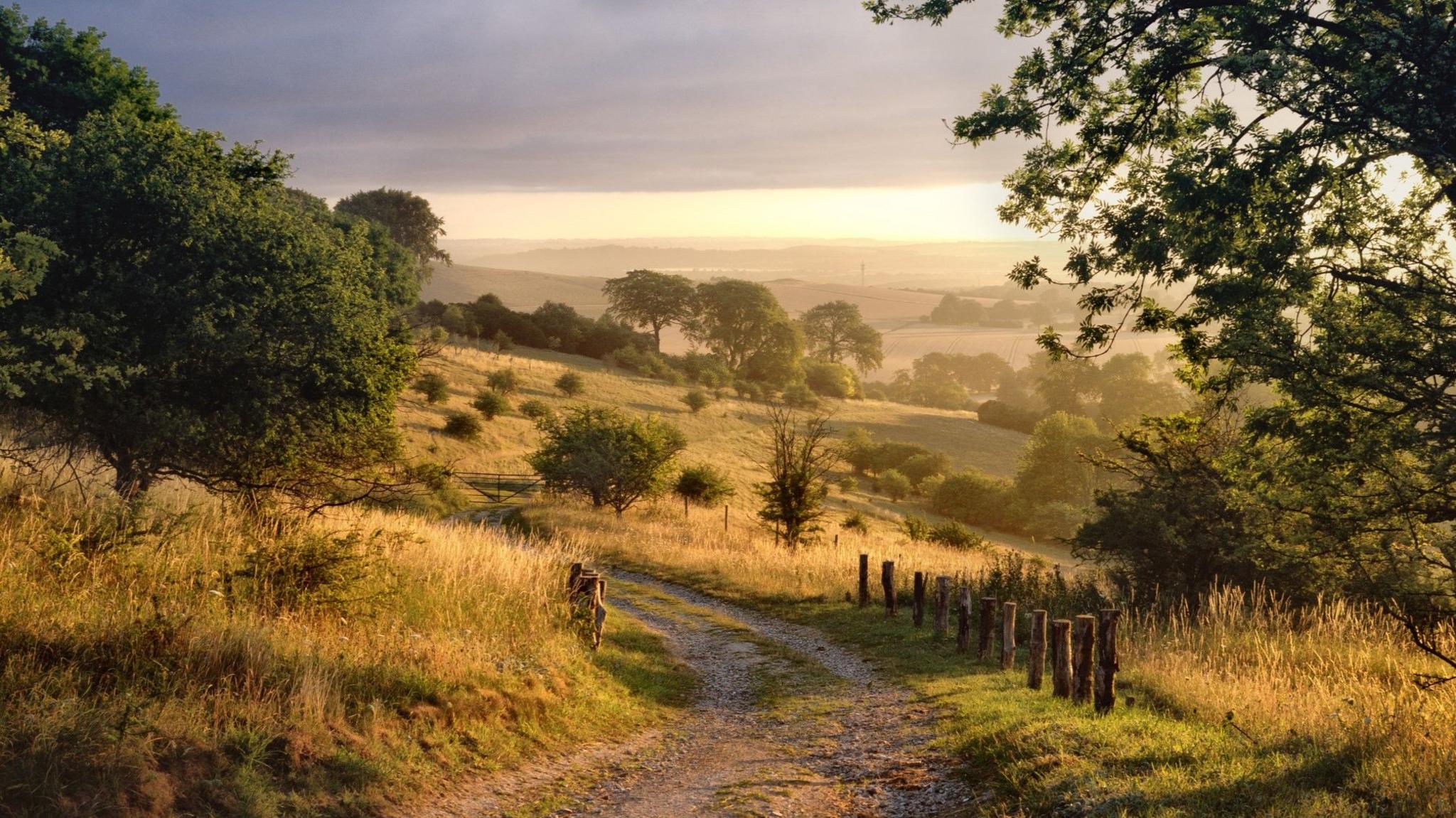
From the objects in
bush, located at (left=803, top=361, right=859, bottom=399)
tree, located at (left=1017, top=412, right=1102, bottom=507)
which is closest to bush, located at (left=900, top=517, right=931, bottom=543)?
tree, located at (left=1017, top=412, right=1102, bottom=507)

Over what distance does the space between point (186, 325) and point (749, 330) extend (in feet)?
318

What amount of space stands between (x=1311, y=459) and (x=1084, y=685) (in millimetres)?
4234

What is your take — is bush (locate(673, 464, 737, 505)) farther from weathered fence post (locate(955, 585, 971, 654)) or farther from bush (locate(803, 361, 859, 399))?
bush (locate(803, 361, 859, 399))

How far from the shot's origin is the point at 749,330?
108 metres

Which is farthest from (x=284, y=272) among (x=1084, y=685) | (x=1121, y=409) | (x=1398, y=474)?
(x=1121, y=409)

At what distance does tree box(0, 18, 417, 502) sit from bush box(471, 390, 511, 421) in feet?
140

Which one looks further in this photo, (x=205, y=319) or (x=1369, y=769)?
(x=205, y=319)

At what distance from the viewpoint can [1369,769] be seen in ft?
22.6

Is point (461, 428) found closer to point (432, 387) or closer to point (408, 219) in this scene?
point (432, 387)

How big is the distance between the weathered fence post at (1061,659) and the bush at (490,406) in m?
50.2

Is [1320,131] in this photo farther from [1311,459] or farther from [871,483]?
[871,483]

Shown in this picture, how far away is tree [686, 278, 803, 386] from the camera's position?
344 ft

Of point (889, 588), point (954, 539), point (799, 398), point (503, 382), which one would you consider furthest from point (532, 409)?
point (889, 588)

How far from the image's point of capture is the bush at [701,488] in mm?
44375
